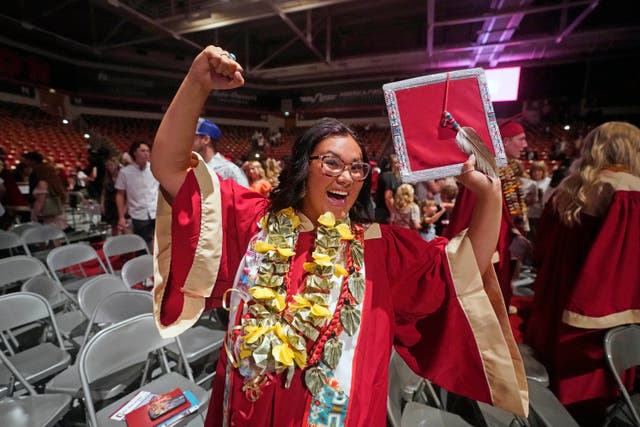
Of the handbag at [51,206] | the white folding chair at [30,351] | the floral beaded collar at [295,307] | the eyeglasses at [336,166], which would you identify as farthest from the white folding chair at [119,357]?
the handbag at [51,206]

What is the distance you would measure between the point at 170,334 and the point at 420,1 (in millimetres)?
12709

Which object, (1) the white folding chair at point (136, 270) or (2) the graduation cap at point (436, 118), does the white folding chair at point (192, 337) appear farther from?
(2) the graduation cap at point (436, 118)

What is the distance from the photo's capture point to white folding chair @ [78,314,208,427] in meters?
1.51

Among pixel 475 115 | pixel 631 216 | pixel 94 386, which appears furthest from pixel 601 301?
pixel 94 386

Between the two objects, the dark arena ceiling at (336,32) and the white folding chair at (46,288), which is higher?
the dark arena ceiling at (336,32)

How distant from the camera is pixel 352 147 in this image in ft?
3.35

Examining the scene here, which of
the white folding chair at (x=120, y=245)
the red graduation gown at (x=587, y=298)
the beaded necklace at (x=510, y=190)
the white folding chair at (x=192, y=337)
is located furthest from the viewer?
the white folding chair at (x=120, y=245)

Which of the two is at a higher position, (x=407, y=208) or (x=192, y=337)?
(x=407, y=208)

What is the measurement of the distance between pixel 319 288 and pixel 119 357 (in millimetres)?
1304

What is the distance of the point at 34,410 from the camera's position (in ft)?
5.13

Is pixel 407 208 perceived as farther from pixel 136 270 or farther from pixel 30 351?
pixel 30 351

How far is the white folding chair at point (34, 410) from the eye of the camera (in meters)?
1.49

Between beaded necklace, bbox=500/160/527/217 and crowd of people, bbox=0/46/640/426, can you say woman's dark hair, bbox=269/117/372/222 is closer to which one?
crowd of people, bbox=0/46/640/426

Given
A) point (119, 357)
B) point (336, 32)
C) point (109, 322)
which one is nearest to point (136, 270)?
point (109, 322)
